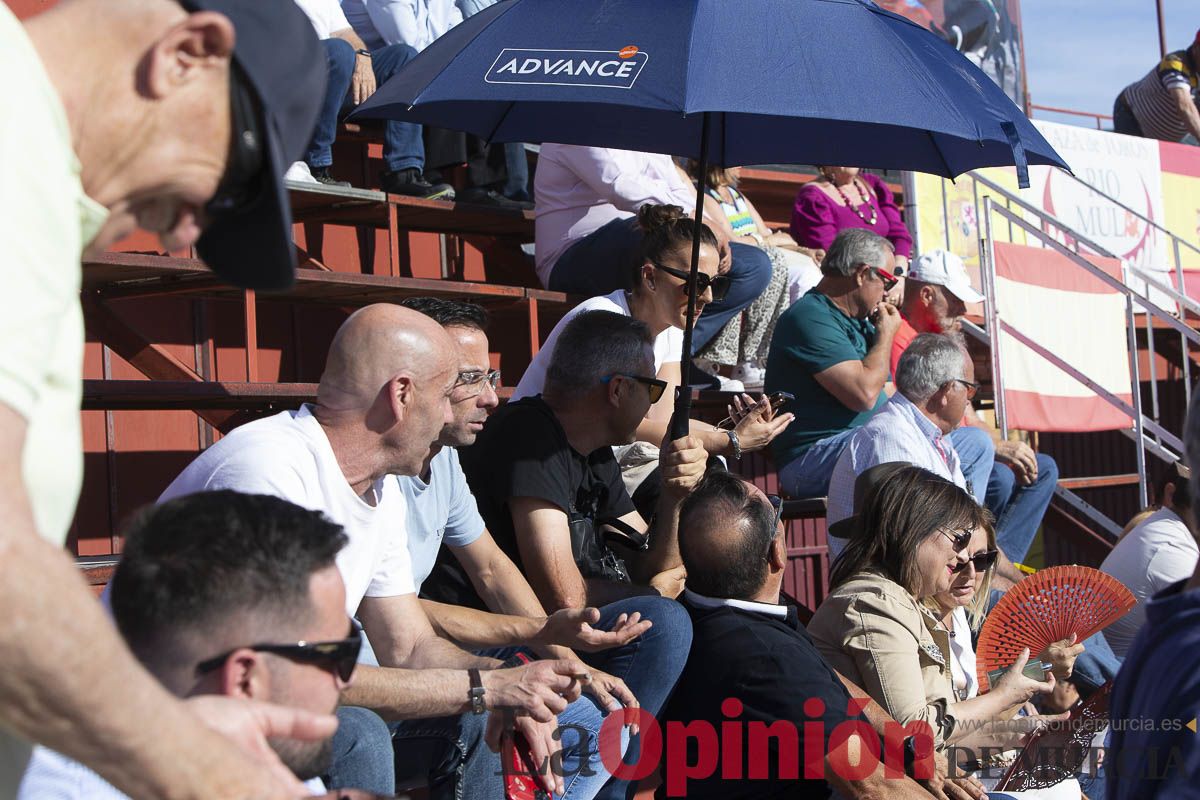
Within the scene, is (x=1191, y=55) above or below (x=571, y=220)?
above

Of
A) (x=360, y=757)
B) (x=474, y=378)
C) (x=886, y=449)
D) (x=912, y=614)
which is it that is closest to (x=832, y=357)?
(x=886, y=449)

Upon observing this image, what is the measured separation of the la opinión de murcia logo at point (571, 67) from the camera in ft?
13.9

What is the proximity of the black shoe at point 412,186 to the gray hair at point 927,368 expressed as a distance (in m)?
2.48

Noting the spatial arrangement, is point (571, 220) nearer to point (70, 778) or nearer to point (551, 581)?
point (551, 581)

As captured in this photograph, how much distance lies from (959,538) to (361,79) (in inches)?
143

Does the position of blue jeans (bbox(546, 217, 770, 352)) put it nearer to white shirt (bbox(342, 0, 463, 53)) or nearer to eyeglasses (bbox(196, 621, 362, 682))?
white shirt (bbox(342, 0, 463, 53))

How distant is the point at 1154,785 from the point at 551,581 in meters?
2.35

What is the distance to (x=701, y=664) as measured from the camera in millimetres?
3832

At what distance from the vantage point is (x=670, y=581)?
4.64m

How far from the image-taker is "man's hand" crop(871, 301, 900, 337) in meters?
6.05

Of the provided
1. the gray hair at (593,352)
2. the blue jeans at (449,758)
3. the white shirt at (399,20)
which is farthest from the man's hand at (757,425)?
the white shirt at (399,20)

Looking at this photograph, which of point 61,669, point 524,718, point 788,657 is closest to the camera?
point 61,669

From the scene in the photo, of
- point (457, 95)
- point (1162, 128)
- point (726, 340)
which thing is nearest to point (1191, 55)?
point (1162, 128)

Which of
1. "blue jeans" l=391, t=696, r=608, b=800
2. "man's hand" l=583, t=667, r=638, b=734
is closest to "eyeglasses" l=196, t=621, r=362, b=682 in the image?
"blue jeans" l=391, t=696, r=608, b=800
